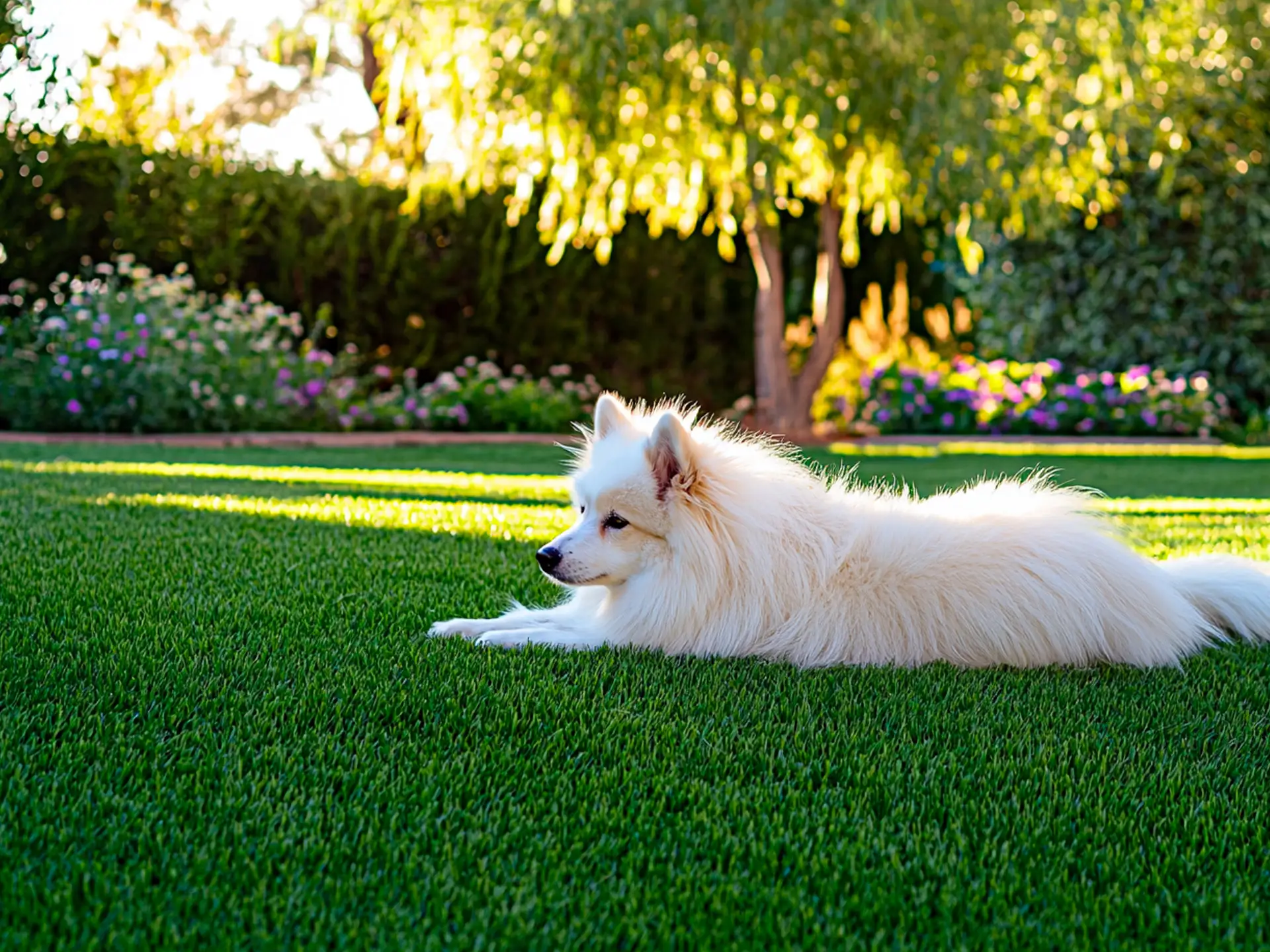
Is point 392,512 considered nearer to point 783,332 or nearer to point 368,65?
point 783,332

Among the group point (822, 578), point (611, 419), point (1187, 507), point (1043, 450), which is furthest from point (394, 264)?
point (822, 578)

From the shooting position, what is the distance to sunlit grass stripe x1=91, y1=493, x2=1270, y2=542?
5.04m

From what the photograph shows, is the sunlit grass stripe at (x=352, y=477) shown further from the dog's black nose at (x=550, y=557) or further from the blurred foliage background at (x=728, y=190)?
the dog's black nose at (x=550, y=557)

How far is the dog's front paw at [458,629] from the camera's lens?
120 inches

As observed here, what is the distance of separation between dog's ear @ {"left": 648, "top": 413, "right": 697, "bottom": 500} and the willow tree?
286 inches

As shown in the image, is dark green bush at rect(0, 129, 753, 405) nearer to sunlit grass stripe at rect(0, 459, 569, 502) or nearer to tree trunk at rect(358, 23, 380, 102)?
sunlit grass stripe at rect(0, 459, 569, 502)

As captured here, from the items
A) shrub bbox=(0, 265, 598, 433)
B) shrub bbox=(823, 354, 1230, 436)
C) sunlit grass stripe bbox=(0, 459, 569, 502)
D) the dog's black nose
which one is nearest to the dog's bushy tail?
→ the dog's black nose

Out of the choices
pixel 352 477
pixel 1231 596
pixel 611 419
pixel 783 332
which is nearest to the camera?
pixel 611 419

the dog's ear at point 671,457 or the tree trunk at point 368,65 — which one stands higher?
the tree trunk at point 368,65

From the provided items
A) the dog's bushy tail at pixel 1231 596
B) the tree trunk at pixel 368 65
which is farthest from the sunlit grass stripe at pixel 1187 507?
the tree trunk at pixel 368 65

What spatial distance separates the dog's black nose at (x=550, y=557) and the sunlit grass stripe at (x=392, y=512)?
1756 millimetres

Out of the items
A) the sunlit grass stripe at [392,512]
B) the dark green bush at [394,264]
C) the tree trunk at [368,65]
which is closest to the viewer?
the sunlit grass stripe at [392,512]

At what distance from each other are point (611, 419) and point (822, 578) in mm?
740

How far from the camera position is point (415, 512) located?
5512 mm
